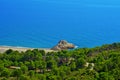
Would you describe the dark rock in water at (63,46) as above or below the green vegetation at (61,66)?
above

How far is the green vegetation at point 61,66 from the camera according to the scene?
1811 centimetres

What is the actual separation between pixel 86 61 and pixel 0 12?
45.3 metres

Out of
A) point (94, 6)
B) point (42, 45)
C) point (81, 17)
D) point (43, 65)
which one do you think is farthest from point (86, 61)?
point (94, 6)

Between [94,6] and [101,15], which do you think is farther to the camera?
[94,6]

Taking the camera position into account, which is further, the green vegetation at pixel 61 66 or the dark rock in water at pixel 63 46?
the dark rock in water at pixel 63 46

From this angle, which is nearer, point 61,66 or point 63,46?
point 61,66

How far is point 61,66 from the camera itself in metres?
21.5

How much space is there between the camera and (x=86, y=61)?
23453mm

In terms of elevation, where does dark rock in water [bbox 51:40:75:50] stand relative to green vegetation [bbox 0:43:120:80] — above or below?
above

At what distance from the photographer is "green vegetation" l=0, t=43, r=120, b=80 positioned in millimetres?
18109

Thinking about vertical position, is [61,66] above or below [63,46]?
below

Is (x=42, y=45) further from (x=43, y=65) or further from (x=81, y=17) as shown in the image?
(x=81, y=17)

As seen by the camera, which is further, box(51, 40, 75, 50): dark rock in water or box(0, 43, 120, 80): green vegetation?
box(51, 40, 75, 50): dark rock in water

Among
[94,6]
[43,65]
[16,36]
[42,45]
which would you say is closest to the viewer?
[43,65]
